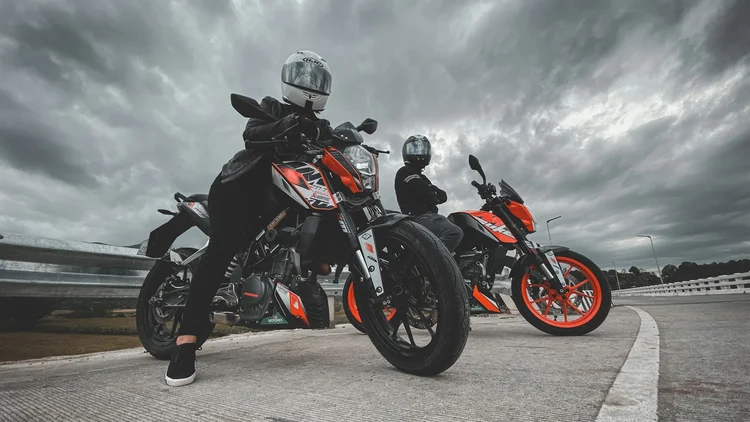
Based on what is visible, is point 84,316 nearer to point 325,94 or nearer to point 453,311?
point 325,94

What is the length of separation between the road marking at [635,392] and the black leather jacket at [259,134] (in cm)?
172

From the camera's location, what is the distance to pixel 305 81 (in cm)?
225

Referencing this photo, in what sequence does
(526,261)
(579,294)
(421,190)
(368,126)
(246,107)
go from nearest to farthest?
(246,107) < (368,126) < (579,294) < (526,261) < (421,190)

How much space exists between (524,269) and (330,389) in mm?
2734

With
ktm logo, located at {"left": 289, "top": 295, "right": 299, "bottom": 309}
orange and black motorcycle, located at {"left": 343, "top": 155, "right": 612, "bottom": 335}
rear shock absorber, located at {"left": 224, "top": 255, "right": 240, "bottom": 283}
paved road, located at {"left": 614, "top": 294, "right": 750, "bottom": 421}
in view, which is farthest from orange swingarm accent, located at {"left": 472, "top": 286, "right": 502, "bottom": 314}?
rear shock absorber, located at {"left": 224, "top": 255, "right": 240, "bottom": 283}

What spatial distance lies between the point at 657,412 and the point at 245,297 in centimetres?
187

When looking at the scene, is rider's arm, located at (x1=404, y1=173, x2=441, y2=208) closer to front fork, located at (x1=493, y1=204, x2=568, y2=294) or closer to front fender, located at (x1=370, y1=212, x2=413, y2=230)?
front fork, located at (x1=493, y1=204, x2=568, y2=294)

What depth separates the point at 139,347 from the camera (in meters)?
3.23

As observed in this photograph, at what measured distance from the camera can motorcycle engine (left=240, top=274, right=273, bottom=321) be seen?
6.82ft

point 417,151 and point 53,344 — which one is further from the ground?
point 417,151

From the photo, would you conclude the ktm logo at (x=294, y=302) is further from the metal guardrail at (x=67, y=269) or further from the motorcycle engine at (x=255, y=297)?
the metal guardrail at (x=67, y=269)

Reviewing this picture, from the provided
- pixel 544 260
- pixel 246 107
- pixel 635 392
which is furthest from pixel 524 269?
pixel 246 107

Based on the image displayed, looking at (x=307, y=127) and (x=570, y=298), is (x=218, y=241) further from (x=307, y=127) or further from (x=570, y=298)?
(x=570, y=298)

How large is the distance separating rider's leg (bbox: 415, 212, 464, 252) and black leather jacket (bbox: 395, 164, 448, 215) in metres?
0.40
